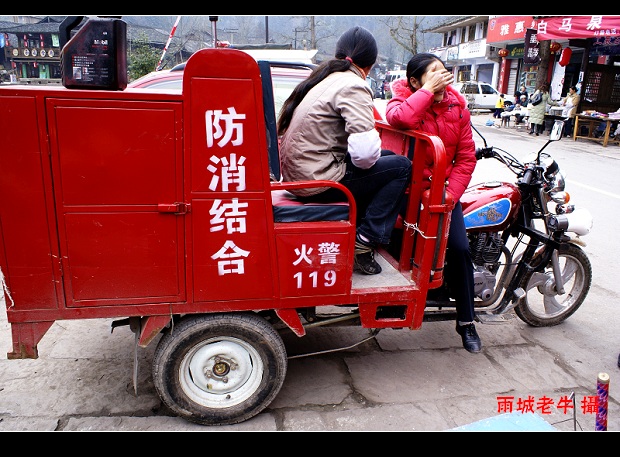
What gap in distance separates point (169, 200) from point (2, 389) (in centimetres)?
167

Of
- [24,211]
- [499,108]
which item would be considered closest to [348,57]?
[24,211]

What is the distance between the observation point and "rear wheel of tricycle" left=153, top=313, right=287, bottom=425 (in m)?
2.54

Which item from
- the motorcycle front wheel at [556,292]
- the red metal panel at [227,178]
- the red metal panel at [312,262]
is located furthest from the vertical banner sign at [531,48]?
the red metal panel at [227,178]

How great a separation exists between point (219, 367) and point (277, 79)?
3643mm

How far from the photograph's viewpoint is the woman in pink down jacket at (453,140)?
117 inches

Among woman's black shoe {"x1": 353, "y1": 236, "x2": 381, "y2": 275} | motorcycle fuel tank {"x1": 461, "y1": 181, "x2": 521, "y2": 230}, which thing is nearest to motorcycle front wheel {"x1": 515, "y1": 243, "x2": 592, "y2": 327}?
motorcycle fuel tank {"x1": 461, "y1": 181, "x2": 521, "y2": 230}

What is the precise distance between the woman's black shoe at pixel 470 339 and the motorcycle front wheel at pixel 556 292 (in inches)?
25.4

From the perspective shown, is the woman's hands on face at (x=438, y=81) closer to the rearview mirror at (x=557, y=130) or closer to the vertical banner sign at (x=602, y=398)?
the rearview mirror at (x=557, y=130)

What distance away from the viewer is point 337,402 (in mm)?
2889

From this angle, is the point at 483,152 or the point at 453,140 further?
the point at 483,152

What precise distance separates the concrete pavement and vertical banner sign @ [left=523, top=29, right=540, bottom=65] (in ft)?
53.7

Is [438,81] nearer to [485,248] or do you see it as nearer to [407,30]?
[485,248]

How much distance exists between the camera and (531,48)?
701 inches

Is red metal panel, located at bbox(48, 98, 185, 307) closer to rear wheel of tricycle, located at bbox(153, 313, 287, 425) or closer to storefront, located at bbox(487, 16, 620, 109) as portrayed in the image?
rear wheel of tricycle, located at bbox(153, 313, 287, 425)
